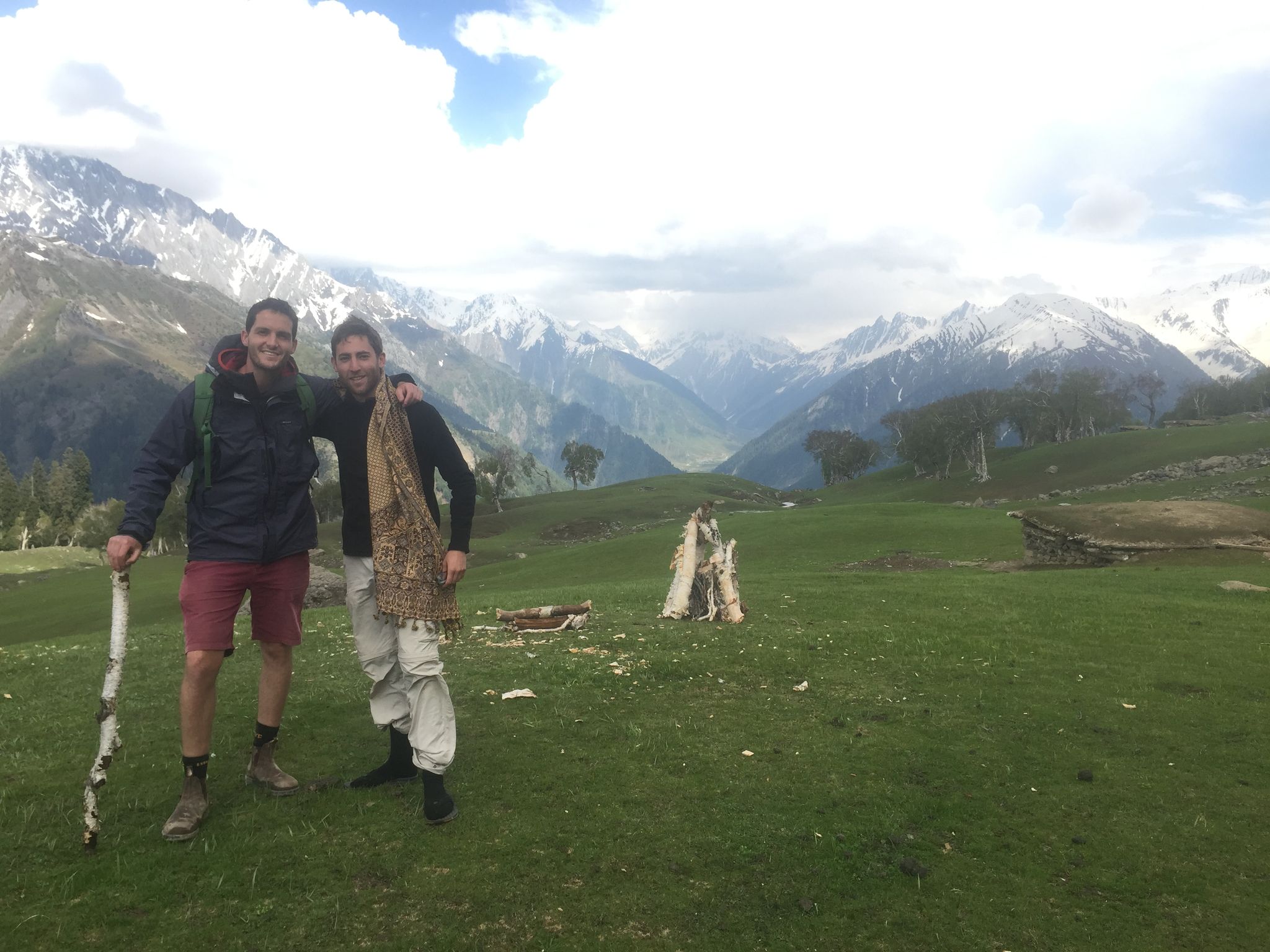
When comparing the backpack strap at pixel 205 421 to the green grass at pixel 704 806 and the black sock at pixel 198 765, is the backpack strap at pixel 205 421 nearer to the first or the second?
the black sock at pixel 198 765

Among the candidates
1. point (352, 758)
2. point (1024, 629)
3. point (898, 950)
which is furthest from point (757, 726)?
point (1024, 629)

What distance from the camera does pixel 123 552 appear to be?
20.0 feet

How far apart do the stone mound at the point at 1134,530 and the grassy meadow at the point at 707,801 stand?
45.3 feet

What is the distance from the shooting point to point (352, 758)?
8086mm

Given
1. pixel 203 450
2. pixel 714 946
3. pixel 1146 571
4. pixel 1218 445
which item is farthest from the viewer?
pixel 1218 445

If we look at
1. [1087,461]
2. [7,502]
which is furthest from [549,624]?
[7,502]

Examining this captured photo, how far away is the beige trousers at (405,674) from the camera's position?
6773 mm

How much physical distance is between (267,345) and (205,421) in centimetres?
98

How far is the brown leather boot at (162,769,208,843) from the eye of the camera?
6.14 meters

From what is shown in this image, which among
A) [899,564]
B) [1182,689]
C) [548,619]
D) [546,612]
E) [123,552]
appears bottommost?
[899,564]

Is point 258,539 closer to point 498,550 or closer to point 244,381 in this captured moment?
point 244,381

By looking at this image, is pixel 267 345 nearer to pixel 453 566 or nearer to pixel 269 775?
pixel 453 566

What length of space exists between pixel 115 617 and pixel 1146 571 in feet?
97.2

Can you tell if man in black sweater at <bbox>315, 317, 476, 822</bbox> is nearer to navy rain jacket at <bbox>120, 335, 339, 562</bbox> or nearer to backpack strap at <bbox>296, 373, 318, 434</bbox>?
backpack strap at <bbox>296, 373, 318, 434</bbox>
